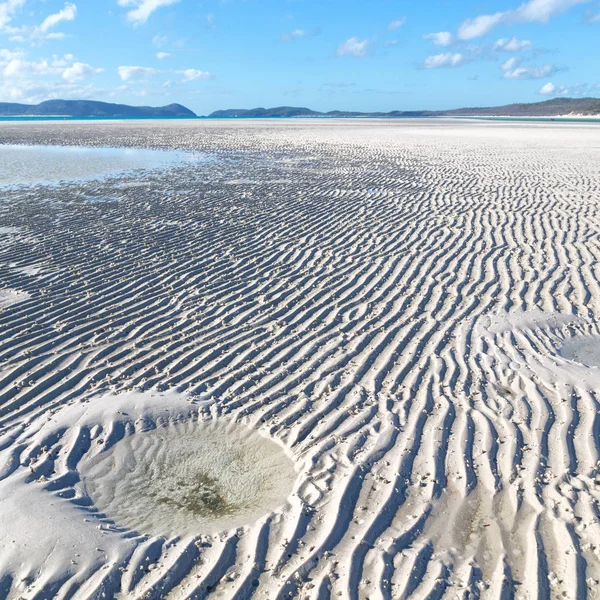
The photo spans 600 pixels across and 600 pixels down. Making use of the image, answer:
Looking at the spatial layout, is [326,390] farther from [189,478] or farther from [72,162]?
[72,162]

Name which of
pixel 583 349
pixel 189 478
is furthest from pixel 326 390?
pixel 583 349

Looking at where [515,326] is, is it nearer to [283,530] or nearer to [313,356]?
[313,356]

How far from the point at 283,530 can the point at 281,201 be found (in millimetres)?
11171

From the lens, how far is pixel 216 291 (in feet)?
25.2

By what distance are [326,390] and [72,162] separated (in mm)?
21942

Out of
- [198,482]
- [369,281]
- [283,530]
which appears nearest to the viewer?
[283,530]

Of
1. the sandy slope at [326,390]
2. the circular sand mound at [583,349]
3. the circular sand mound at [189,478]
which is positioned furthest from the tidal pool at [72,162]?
the circular sand mound at [583,349]

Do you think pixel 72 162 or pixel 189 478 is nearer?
pixel 189 478

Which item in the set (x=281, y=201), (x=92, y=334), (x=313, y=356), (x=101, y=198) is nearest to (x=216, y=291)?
(x=92, y=334)

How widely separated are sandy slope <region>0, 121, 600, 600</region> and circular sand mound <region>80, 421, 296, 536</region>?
0.11 m

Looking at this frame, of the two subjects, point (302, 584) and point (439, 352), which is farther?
point (439, 352)

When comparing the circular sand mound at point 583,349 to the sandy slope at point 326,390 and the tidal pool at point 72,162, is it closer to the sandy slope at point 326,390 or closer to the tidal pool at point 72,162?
the sandy slope at point 326,390

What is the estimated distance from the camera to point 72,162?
75.9 ft

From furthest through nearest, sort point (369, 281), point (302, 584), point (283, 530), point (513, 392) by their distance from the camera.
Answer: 1. point (369, 281)
2. point (513, 392)
3. point (283, 530)
4. point (302, 584)
